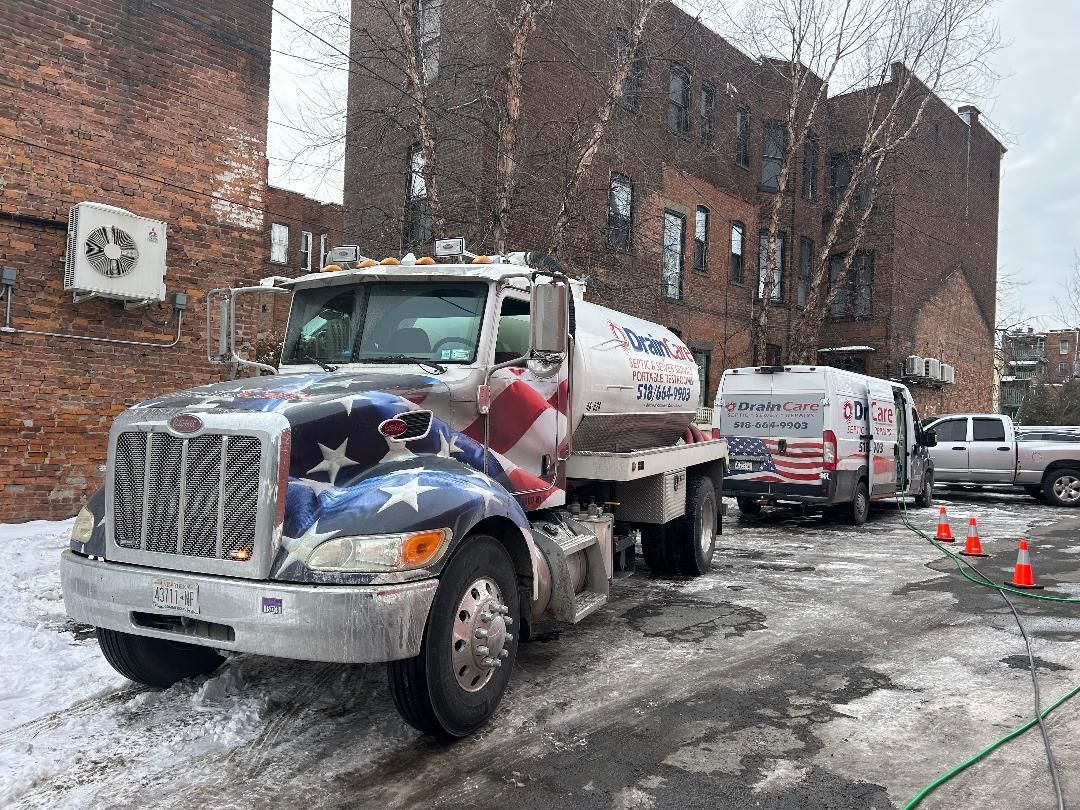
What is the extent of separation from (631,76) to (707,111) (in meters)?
6.10

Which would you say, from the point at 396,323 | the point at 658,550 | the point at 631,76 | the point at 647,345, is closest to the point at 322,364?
the point at 396,323

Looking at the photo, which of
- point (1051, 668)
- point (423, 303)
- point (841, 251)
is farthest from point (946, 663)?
point (841, 251)

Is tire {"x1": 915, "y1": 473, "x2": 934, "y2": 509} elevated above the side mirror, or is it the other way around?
the side mirror

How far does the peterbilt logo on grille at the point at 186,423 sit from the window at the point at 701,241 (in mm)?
19270

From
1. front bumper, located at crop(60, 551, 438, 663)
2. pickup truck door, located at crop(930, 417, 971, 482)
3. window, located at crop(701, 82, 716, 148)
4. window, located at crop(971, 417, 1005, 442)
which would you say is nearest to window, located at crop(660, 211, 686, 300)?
window, located at crop(701, 82, 716, 148)

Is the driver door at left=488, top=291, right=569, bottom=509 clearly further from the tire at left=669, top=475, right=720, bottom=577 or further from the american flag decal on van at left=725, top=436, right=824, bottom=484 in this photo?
the american flag decal on van at left=725, top=436, right=824, bottom=484

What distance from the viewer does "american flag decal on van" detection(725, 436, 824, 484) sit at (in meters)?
11.9

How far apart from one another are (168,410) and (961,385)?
32.9m

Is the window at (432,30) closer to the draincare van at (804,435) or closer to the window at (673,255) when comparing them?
the window at (673,255)

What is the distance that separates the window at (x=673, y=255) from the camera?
20.7 m

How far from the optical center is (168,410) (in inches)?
154

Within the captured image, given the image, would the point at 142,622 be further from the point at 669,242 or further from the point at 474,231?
the point at 669,242

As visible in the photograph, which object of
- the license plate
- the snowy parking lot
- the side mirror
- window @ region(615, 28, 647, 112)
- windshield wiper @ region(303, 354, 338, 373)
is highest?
window @ region(615, 28, 647, 112)

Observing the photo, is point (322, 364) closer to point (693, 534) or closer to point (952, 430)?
point (693, 534)
